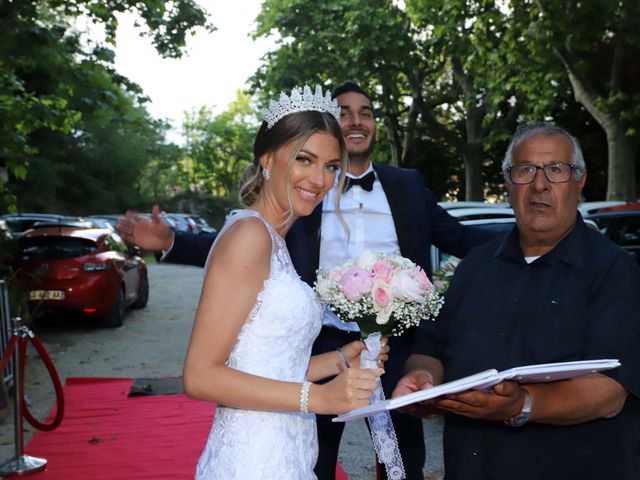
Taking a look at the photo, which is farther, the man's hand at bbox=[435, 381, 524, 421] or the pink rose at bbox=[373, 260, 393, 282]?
the pink rose at bbox=[373, 260, 393, 282]

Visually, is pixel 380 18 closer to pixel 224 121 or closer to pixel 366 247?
pixel 366 247

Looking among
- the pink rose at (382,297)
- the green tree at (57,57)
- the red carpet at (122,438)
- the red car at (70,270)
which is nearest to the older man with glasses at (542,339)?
the pink rose at (382,297)

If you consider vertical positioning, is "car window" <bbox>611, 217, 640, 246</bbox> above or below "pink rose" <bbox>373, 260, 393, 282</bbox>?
below

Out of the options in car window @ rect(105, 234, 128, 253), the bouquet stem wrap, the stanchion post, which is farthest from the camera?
car window @ rect(105, 234, 128, 253)

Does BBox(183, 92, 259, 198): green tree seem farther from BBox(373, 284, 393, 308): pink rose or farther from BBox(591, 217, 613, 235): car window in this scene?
BBox(373, 284, 393, 308): pink rose

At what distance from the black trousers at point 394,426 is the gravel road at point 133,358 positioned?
6.54 feet

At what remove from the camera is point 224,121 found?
226 ft

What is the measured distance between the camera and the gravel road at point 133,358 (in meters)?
6.40

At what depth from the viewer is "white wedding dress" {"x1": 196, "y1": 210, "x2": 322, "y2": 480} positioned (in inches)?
99.6

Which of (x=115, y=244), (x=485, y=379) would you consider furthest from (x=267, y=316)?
(x=115, y=244)

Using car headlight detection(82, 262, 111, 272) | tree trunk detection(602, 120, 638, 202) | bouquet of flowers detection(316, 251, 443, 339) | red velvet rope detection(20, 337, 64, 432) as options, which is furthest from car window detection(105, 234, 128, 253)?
tree trunk detection(602, 120, 638, 202)

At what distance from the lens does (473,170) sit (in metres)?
27.8

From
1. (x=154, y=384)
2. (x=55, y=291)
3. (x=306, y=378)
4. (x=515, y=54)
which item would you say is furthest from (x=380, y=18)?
(x=306, y=378)

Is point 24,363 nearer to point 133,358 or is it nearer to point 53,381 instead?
point 53,381
